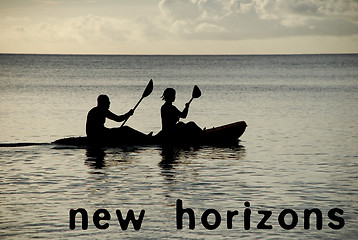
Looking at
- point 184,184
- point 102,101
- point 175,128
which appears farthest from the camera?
point 175,128

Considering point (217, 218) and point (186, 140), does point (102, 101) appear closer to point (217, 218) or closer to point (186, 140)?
point (186, 140)

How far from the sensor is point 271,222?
1138 cm

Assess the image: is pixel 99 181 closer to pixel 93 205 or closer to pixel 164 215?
pixel 93 205

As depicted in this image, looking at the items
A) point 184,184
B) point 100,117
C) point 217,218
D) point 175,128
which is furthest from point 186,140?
point 217,218

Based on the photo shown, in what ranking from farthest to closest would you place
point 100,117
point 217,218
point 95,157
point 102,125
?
point 102,125 < point 100,117 < point 95,157 < point 217,218

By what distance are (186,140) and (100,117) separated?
2691 mm

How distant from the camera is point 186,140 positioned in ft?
66.2

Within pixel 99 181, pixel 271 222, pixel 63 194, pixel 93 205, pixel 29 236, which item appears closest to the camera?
pixel 29 236

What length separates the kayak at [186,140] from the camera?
64.8 ft

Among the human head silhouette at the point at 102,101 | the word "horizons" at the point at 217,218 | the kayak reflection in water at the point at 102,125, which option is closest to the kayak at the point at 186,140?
the kayak reflection in water at the point at 102,125

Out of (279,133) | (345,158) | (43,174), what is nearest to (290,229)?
(43,174)

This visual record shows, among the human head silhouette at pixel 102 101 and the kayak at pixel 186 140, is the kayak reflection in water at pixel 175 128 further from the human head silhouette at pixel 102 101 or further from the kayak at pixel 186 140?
the human head silhouette at pixel 102 101

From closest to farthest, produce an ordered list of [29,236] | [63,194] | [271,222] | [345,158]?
[29,236]
[271,222]
[63,194]
[345,158]

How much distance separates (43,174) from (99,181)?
1.61m
